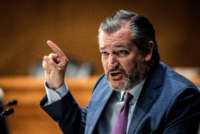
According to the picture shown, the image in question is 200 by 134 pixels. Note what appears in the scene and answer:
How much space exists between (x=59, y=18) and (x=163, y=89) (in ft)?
11.5

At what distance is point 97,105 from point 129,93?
179 millimetres

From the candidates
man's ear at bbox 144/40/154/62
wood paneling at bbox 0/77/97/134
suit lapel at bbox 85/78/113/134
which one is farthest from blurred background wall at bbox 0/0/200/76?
man's ear at bbox 144/40/154/62

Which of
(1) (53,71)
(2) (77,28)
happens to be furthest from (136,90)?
(2) (77,28)

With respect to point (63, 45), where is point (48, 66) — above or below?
above

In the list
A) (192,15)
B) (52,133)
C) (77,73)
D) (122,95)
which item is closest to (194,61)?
(192,15)

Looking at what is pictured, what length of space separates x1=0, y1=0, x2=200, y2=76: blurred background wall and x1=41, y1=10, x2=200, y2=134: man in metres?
3.19

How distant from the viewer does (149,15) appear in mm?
4629

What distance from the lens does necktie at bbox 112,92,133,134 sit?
136 cm

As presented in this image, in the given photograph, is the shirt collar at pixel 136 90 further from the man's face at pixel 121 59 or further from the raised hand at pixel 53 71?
the raised hand at pixel 53 71

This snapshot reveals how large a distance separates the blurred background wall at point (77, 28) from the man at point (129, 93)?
319 centimetres

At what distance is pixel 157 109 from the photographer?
1.27 metres

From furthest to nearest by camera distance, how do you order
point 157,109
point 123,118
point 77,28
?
point 77,28 < point 123,118 < point 157,109

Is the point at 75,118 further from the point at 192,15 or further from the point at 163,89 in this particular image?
the point at 192,15

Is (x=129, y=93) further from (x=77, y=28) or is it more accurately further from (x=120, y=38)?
(x=77, y=28)
